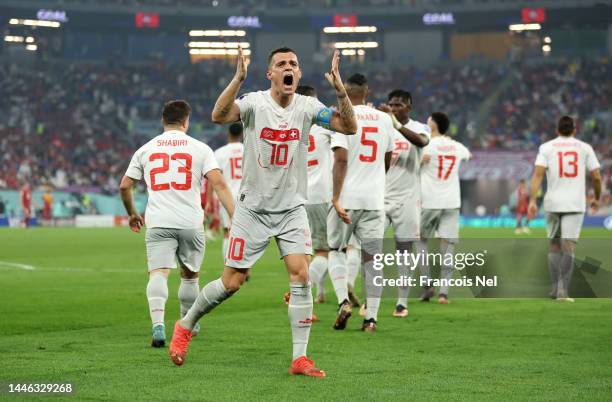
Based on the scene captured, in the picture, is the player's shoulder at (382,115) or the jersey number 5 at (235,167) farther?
the jersey number 5 at (235,167)

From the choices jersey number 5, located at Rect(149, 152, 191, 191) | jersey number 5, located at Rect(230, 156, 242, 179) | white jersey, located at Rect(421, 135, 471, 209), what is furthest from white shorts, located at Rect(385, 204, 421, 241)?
jersey number 5, located at Rect(230, 156, 242, 179)

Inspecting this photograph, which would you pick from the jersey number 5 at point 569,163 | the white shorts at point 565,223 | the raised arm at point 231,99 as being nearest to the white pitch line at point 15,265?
the white shorts at point 565,223

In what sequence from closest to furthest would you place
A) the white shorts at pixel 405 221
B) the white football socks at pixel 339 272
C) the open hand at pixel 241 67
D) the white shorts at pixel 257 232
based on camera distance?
1. the open hand at pixel 241 67
2. the white shorts at pixel 257 232
3. the white football socks at pixel 339 272
4. the white shorts at pixel 405 221

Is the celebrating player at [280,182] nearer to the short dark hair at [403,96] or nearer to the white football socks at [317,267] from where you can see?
the short dark hair at [403,96]

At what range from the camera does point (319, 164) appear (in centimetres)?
1288

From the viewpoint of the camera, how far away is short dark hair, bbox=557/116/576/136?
565 inches

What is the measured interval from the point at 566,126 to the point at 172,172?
22.4 feet

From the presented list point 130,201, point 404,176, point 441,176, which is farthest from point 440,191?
point 130,201

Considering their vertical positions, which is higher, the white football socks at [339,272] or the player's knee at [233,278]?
the player's knee at [233,278]

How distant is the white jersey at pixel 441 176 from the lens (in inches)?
574

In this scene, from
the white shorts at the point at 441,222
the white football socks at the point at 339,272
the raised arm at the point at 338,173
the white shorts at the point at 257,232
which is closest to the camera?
the white shorts at the point at 257,232

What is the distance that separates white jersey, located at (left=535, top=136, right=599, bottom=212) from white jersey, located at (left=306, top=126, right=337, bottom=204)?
128 inches

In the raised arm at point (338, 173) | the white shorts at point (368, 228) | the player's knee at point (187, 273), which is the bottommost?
the player's knee at point (187, 273)

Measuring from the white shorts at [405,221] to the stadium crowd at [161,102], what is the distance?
1576 inches
